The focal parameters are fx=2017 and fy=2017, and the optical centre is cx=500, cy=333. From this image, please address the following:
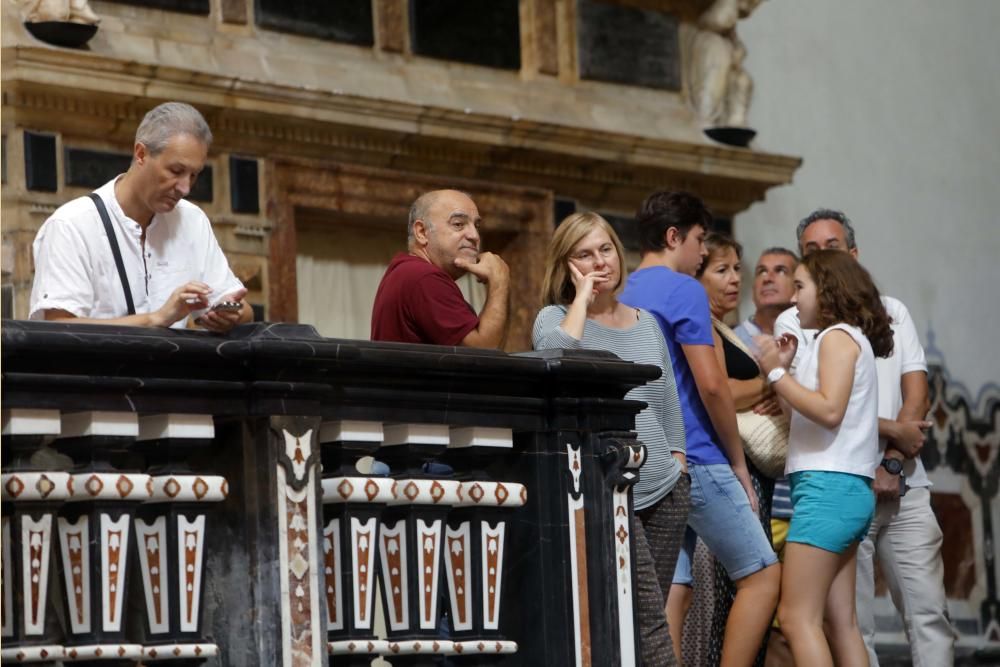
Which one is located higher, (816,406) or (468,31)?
(468,31)

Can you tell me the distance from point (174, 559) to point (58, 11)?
15.9ft

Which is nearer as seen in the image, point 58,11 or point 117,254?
→ point 117,254

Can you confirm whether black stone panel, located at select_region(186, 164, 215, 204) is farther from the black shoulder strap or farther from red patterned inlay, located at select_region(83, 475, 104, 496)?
red patterned inlay, located at select_region(83, 475, 104, 496)

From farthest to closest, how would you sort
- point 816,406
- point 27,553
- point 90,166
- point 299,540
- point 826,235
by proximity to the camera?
point 90,166
point 826,235
point 816,406
point 299,540
point 27,553

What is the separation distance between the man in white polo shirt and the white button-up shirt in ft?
8.81

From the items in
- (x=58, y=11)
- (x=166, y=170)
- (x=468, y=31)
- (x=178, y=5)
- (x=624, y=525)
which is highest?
(x=468, y=31)

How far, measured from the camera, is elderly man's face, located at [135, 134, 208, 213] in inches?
183

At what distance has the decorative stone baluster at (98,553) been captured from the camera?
365 centimetres

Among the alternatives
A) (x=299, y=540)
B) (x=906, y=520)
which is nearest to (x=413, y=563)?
(x=299, y=540)

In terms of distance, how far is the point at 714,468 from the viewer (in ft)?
19.7

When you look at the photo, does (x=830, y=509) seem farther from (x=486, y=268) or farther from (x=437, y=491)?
(x=437, y=491)

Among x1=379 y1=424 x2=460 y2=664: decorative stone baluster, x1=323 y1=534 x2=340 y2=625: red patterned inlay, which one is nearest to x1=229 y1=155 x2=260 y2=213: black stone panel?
x1=379 y1=424 x2=460 y2=664: decorative stone baluster

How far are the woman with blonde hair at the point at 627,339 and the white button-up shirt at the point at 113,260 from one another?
106cm

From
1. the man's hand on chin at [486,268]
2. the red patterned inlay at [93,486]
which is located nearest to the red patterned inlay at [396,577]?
the red patterned inlay at [93,486]
